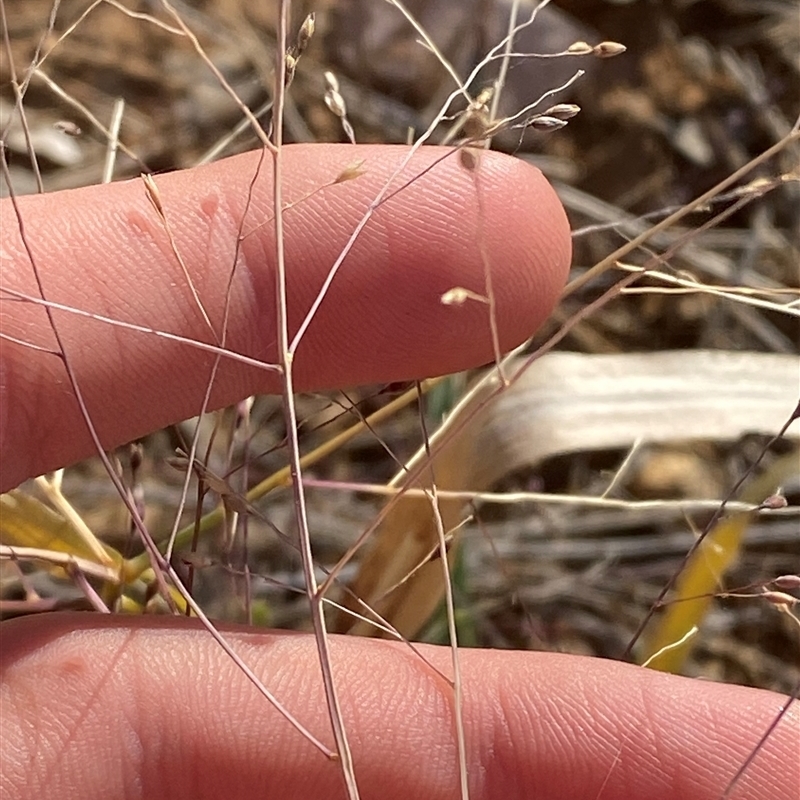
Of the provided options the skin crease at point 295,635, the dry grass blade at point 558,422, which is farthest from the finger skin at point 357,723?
the dry grass blade at point 558,422

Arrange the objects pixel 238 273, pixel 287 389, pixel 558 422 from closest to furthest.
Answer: pixel 287 389 < pixel 238 273 < pixel 558 422

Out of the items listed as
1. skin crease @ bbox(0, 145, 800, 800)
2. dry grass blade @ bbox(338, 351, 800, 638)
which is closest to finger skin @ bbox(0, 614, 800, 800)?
skin crease @ bbox(0, 145, 800, 800)

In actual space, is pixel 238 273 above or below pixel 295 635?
above

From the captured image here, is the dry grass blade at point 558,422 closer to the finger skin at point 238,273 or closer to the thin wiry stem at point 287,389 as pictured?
the finger skin at point 238,273

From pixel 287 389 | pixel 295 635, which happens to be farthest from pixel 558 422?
pixel 287 389

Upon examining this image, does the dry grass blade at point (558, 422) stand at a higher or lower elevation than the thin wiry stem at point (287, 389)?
lower

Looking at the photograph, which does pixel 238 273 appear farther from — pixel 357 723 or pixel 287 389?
pixel 357 723

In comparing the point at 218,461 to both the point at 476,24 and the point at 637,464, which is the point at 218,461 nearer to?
the point at 637,464

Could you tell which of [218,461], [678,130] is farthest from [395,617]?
[678,130]
